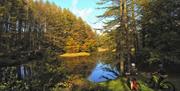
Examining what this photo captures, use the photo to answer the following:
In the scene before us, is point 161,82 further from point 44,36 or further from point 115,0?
point 44,36

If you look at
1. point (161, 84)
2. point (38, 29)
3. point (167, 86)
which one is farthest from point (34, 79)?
point (38, 29)

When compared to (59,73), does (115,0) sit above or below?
above

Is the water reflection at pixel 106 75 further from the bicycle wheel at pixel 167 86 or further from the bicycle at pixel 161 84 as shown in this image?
the bicycle wheel at pixel 167 86

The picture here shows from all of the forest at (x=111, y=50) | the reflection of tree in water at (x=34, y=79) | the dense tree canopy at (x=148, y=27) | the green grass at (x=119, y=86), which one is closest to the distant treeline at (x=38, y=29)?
the forest at (x=111, y=50)

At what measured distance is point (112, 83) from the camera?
2017 cm

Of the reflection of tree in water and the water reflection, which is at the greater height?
the reflection of tree in water

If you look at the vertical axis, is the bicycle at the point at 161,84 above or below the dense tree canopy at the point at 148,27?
below

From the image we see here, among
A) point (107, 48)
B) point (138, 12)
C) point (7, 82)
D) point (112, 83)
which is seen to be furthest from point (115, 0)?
point (7, 82)

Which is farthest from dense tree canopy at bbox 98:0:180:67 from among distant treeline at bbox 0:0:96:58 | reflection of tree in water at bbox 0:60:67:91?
distant treeline at bbox 0:0:96:58

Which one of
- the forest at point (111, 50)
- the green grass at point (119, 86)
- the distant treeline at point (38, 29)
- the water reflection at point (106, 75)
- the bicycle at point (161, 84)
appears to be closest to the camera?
the forest at point (111, 50)

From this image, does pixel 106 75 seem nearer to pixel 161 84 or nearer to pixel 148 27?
pixel 148 27

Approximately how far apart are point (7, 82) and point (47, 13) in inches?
3370

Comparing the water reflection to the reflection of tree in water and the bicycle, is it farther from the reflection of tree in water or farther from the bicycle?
A: the reflection of tree in water

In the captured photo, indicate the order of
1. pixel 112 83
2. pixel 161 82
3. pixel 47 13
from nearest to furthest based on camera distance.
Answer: pixel 161 82 < pixel 112 83 < pixel 47 13
